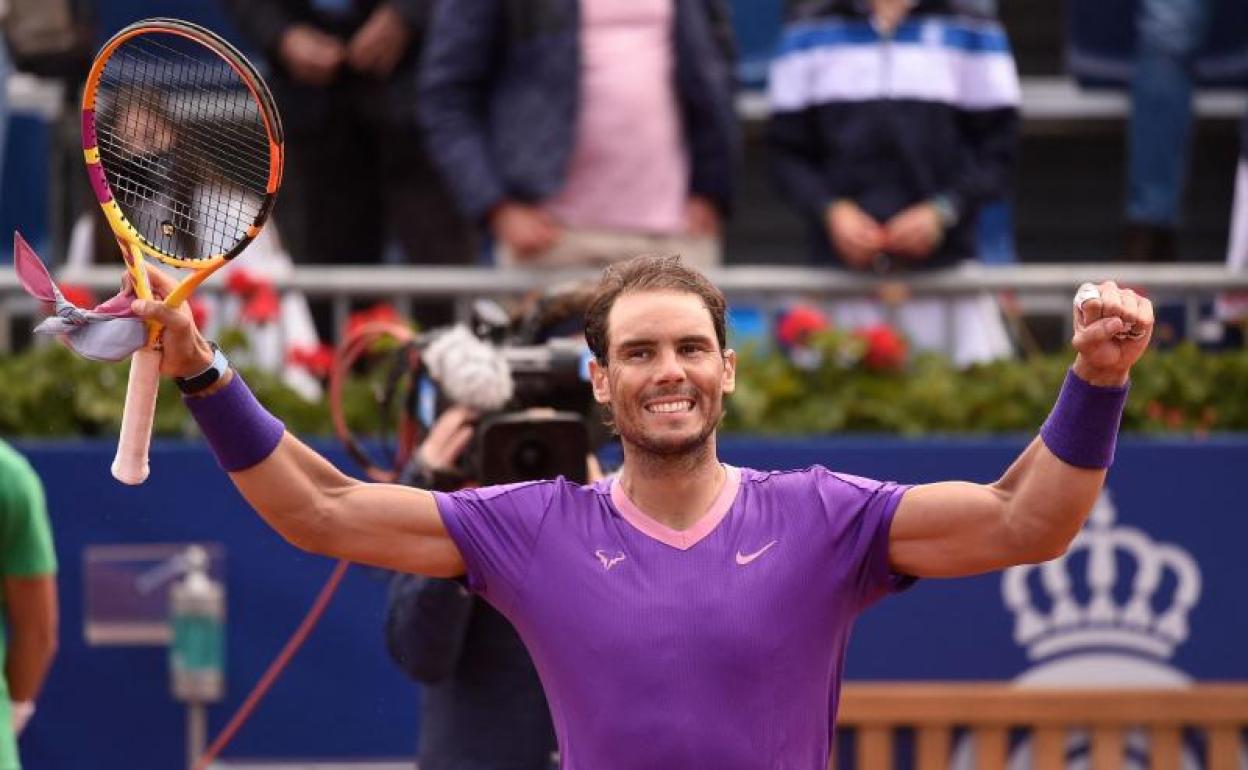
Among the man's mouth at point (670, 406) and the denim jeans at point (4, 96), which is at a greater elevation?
the denim jeans at point (4, 96)

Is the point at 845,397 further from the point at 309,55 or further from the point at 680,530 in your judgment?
the point at 680,530

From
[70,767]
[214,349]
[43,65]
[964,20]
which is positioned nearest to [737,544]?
[214,349]

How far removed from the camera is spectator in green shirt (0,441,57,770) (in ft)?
18.2

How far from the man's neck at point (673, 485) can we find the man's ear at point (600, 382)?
0.11 meters

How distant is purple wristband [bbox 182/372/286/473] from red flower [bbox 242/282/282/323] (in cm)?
339

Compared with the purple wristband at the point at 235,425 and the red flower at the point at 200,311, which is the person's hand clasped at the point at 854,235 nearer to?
the red flower at the point at 200,311

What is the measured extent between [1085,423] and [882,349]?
3563 millimetres

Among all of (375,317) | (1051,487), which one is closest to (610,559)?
(1051,487)

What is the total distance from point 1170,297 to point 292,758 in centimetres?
311

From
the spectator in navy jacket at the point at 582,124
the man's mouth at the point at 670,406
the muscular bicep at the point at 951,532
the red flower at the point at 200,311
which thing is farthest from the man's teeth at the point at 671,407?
the spectator in navy jacket at the point at 582,124

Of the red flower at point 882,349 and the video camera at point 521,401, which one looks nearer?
the video camera at point 521,401

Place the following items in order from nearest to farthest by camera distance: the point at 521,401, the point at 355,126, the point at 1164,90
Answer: the point at 521,401, the point at 355,126, the point at 1164,90

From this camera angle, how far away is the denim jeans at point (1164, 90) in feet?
28.9

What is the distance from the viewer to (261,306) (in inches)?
298
